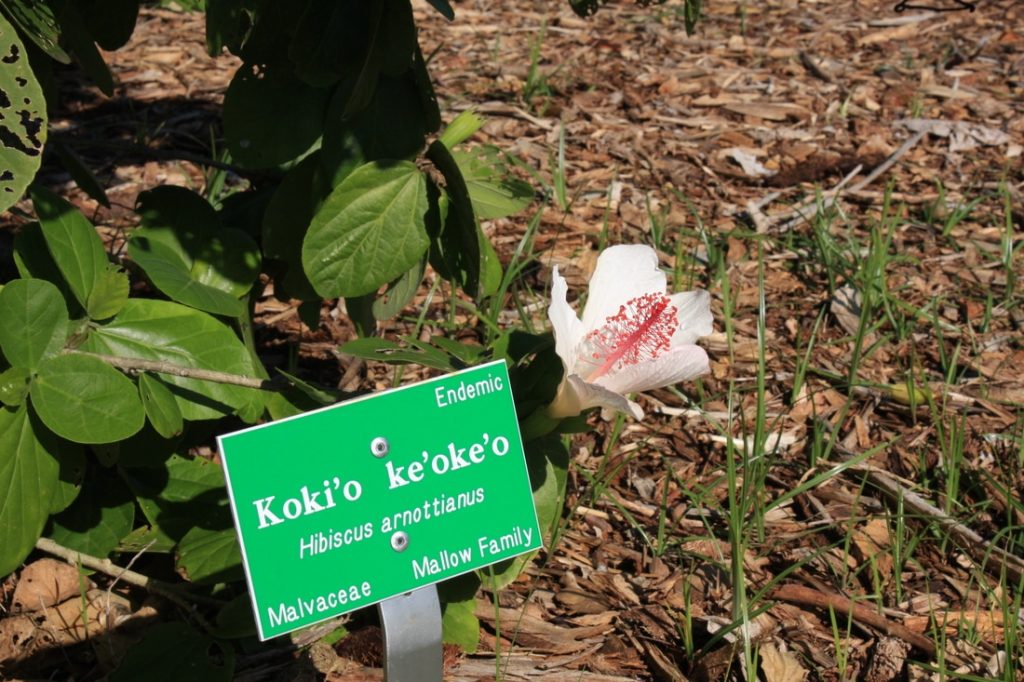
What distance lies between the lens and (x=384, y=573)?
1.26 meters

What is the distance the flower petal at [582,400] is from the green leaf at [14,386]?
2.25 feet

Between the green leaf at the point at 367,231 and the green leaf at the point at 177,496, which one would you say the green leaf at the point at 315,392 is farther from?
the green leaf at the point at 177,496

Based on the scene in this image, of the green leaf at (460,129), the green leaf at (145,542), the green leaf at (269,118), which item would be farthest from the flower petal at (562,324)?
the green leaf at (145,542)

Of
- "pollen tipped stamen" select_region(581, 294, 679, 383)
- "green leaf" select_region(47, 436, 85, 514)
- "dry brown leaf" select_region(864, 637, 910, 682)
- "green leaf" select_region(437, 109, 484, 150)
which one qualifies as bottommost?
"dry brown leaf" select_region(864, 637, 910, 682)

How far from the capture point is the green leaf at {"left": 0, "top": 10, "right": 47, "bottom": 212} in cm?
129

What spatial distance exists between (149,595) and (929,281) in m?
2.10

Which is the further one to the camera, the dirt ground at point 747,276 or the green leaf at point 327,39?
the dirt ground at point 747,276

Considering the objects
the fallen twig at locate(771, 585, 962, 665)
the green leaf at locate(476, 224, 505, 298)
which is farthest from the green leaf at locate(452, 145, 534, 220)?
the fallen twig at locate(771, 585, 962, 665)

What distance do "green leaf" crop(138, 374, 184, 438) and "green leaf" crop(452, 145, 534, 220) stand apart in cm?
56

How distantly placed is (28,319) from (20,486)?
23 cm

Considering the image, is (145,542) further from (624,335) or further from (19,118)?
(624,335)

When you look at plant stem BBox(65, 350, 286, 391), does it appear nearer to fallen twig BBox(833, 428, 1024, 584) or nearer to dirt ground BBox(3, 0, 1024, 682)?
dirt ground BBox(3, 0, 1024, 682)

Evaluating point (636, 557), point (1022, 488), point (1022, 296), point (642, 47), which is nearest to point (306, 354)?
point (636, 557)

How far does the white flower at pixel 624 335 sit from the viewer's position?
1.38 meters
